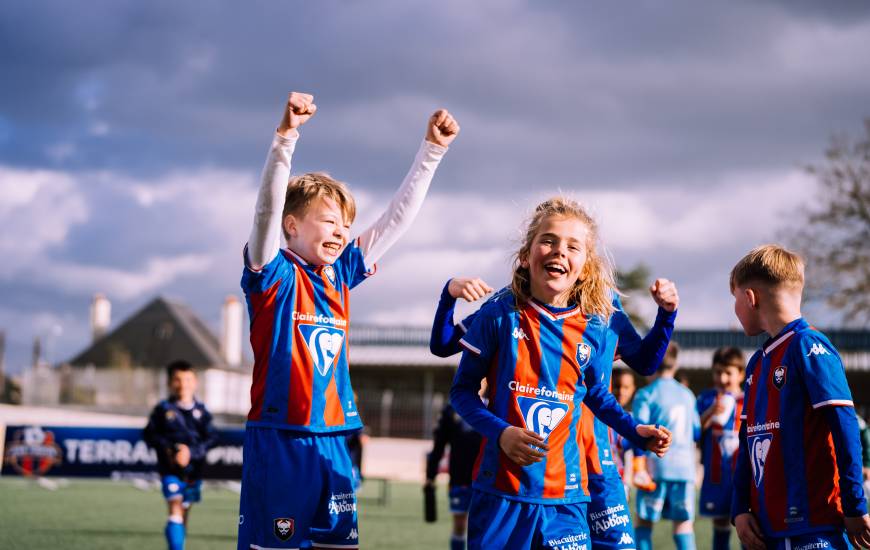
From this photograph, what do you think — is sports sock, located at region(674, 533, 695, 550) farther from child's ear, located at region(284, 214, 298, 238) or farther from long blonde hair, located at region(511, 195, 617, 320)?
child's ear, located at region(284, 214, 298, 238)

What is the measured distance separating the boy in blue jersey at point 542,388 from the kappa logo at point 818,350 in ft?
2.28

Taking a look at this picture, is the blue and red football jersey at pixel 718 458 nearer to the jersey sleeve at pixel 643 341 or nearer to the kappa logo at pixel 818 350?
the jersey sleeve at pixel 643 341

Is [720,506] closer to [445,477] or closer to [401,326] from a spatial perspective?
[445,477]

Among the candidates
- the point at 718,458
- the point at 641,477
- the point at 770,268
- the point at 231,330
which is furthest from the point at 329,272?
the point at 231,330

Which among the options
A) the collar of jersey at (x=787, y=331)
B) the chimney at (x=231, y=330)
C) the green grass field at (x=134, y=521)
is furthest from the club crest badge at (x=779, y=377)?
the chimney at (x=231, y=330)

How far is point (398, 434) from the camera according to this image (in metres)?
35.6

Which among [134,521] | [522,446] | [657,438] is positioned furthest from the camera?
[134,521]

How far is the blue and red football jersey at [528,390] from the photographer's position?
13.2 feet

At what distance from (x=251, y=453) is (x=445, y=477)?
76.7ft

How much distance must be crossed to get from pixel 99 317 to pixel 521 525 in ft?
201

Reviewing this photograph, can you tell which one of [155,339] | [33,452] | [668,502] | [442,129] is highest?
[155,339]

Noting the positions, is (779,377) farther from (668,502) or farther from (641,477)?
(668,502)

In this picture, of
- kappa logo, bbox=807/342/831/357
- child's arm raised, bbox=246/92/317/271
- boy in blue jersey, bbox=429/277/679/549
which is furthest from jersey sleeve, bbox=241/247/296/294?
kappa logo, bbox=807/342/831/357

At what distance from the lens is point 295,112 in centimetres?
414
